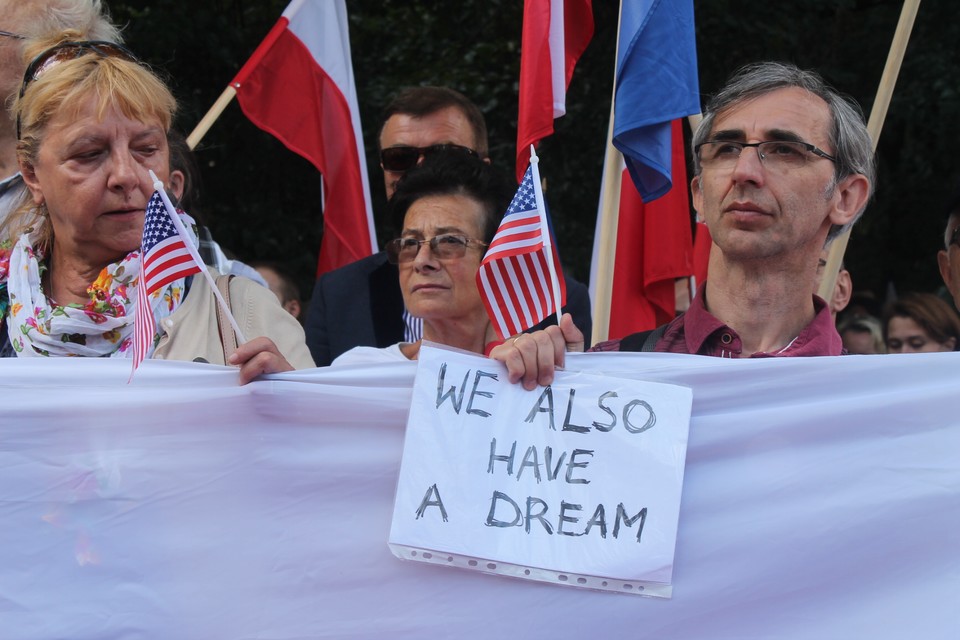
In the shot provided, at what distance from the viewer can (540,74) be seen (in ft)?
12.1

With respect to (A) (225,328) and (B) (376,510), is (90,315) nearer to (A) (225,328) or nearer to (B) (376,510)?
(A) (225,328)

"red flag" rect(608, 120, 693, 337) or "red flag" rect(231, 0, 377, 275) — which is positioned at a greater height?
"red flag" rect(231, 0, 377, 275)

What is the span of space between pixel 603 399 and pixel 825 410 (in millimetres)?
428

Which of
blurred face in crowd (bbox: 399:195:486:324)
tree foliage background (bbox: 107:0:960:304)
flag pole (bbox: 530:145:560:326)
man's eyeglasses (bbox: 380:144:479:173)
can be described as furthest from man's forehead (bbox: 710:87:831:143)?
tree foliage background (bbox: 107:0:960:304)

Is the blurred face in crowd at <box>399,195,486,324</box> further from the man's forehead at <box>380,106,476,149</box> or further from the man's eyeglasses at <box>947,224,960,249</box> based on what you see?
the man's eyeglasses at <box>947,224,960,249</box>

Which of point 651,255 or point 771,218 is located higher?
point 651,255

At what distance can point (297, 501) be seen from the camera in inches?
94.3

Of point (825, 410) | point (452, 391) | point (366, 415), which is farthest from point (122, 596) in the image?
point (825, 410)

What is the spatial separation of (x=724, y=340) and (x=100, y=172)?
4.44 feet

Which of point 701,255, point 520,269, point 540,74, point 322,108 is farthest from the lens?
point 322,108

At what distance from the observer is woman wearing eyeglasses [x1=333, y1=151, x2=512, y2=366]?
3172 millimetres

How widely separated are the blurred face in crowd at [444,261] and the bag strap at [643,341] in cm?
48

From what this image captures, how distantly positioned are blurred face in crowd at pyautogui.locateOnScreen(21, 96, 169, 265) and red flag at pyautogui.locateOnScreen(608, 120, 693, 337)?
211 cm

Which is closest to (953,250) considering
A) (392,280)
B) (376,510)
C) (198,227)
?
(392,280)
